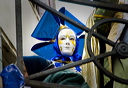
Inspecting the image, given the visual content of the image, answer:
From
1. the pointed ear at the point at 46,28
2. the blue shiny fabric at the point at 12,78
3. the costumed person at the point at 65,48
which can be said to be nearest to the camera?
the blue shiny fabric at the point at 12,78

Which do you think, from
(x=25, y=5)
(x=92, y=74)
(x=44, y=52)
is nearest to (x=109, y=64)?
(x=92, y=74)

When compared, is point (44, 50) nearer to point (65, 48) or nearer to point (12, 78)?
point (65, 48)

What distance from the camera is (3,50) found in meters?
1.17

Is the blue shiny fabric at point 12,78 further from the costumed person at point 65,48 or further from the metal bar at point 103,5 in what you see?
the costumed person at point 65,48

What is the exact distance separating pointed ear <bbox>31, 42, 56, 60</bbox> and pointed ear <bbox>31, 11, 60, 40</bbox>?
47mm

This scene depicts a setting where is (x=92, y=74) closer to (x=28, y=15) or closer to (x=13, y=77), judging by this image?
(x=13, y=77)

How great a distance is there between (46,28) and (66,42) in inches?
6.9

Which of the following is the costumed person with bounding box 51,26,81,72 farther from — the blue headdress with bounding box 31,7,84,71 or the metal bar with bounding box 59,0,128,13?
the metal bar with bounding box 59,0,128,13

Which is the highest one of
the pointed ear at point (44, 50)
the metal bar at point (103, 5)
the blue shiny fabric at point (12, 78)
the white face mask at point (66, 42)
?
the metal bar at point (103, 5)

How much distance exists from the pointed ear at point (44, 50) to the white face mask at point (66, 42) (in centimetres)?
15

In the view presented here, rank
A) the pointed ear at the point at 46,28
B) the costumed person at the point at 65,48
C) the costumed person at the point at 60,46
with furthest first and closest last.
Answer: the pointed ear at the point at 46,28, the costumed person at the point at 65,48, the costumed person at the point at 60,46

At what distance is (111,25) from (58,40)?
0.42 metres

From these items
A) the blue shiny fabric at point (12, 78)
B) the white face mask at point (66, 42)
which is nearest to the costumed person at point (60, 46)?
the white face mask at point (66, 42)

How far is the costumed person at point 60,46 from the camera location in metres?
0.96
